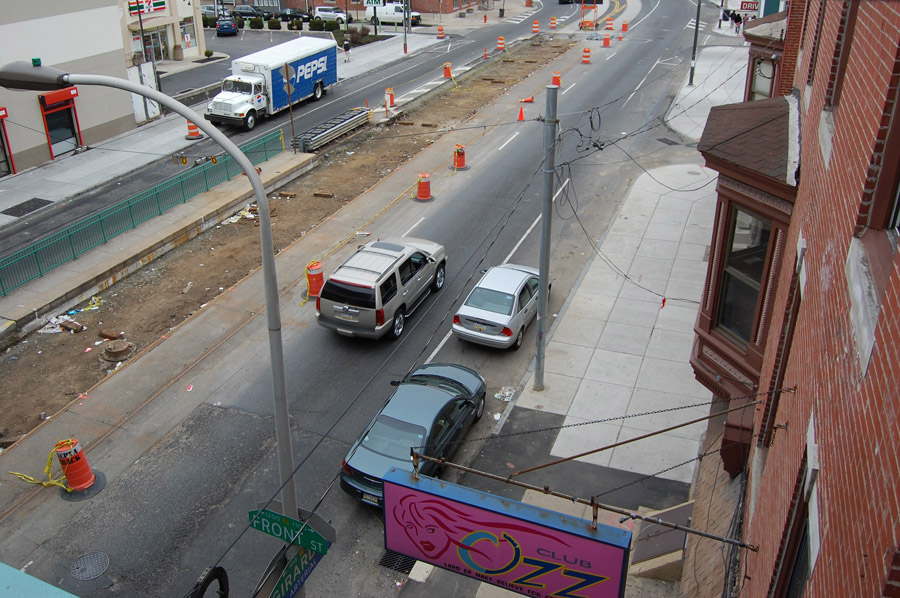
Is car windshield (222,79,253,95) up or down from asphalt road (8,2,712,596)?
up

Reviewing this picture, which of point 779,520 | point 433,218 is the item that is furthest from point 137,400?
point 779,520

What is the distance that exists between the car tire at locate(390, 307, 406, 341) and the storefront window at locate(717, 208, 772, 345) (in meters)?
8.57

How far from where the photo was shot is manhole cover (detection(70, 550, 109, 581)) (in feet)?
39.0

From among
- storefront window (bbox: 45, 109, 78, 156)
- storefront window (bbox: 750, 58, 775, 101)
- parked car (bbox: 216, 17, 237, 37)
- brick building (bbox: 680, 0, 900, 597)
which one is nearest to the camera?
brick building (bbox: 680, 0, 900, 597)

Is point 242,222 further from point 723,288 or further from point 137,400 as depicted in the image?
point 723,288

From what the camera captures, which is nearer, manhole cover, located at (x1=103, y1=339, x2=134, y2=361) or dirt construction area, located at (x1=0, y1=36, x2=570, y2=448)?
dirt construction area, located at (x1=0, y1=36, x2=570, y2=448)

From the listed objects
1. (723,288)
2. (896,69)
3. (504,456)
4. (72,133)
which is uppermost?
(896,69)

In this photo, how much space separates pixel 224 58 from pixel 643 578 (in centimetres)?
4731

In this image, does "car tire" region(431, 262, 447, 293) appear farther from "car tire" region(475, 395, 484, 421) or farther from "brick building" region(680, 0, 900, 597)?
"brick building" region(680, 0, 900, 597)

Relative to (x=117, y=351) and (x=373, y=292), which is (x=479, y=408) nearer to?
(x=373, y=292)

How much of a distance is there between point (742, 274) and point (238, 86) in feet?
97.0

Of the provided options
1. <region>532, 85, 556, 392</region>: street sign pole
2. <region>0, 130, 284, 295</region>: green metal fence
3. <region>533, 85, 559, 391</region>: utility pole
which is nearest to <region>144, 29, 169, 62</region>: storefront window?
<region>0, 130, 284, 295</region>: green metal fence

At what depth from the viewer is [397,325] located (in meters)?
18.4

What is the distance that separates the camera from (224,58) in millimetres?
50562
